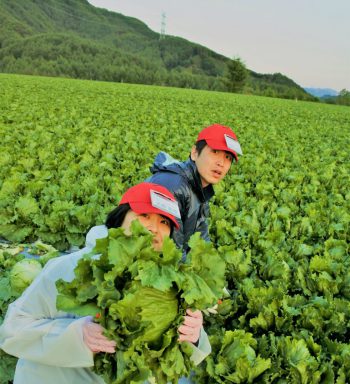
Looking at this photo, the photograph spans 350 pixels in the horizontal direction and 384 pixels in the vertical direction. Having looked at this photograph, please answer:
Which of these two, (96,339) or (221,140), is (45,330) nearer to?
(96,339)

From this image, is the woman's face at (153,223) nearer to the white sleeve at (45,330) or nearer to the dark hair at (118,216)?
the dark hair at (118,216)

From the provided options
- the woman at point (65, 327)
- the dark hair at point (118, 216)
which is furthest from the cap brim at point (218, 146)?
the dark hair at point (118, 216)

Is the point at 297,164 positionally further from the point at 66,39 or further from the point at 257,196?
the point at 66,39

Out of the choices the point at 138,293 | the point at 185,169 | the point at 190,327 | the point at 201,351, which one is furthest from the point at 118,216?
the point at 185,169

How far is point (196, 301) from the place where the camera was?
5.58ft

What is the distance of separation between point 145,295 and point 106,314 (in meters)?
0.17

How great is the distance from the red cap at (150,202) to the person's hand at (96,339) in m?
0.54

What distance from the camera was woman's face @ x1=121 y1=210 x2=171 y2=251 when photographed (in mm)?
1938

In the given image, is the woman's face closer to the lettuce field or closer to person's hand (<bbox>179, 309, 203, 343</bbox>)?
person's hand (<bbox>179, 309, 203, 343</bbox>)

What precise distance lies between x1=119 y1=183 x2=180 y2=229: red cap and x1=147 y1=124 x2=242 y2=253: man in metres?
1.17

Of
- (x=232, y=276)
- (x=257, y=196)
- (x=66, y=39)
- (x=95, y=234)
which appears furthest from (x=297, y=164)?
(x=66, y=39)

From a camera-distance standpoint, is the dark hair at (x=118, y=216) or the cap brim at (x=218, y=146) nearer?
the dark hair at (x=118, y=216)

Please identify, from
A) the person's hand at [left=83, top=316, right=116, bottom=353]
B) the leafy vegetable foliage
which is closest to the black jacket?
the leafy vegetable foliage

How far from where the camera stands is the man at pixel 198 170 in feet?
10.6
